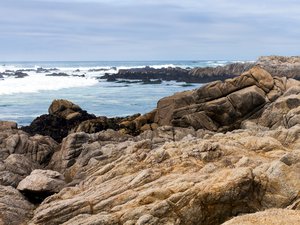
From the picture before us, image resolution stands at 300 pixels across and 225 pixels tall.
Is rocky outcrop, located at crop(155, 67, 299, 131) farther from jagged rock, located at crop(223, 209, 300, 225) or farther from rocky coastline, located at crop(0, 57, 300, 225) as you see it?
jagged rock, located at crop(223, 209, 300, 225)

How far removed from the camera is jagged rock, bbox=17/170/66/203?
978 inches

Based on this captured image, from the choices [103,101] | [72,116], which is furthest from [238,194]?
[103,101]

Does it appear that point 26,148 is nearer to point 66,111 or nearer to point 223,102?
point 66,111

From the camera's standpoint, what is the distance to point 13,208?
22656mm

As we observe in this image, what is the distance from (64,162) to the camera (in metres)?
31.3

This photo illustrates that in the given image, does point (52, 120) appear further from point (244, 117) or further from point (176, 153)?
point (176, 153)

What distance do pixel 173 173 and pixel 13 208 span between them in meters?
8.32

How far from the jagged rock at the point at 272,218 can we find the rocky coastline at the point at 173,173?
33 mm

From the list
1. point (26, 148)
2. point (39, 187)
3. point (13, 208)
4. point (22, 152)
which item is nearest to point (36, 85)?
point (26, 148)

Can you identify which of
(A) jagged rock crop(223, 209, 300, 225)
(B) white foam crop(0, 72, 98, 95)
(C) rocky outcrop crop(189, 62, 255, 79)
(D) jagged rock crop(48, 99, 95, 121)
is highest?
Result: (A) jagged rock crop(223, 209, 300, 225)

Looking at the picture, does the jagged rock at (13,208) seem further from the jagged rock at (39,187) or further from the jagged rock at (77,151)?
the jagged rock at (77,151)

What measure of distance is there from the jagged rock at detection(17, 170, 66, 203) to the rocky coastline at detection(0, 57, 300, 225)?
0.06m

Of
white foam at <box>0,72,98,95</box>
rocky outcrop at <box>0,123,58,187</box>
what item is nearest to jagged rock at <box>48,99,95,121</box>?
rocky outcrop at <box>0,123,58,187</box>

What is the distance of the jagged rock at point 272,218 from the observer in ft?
48.8
